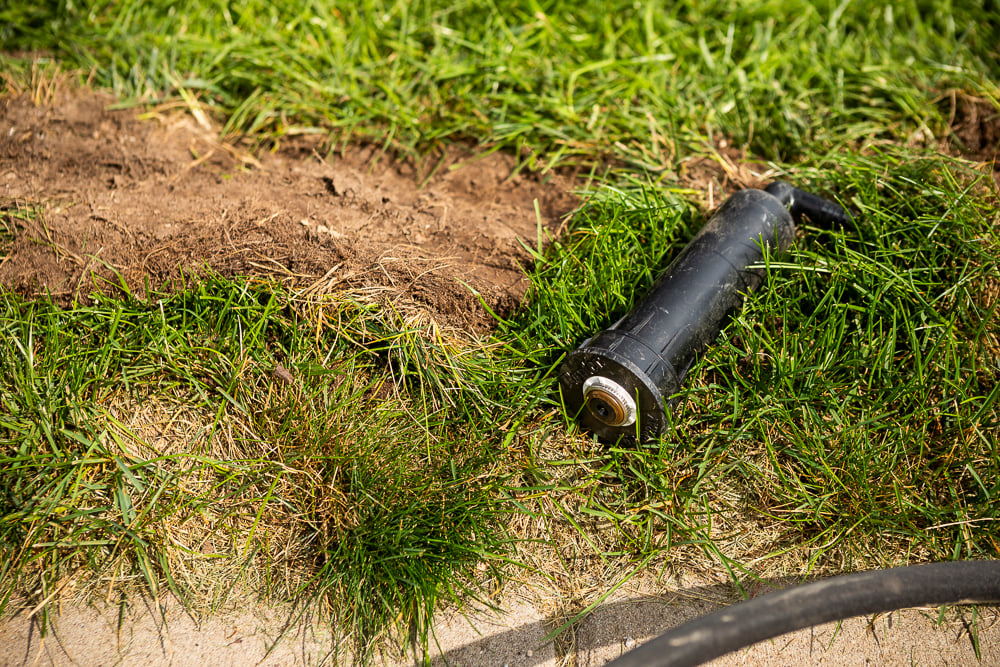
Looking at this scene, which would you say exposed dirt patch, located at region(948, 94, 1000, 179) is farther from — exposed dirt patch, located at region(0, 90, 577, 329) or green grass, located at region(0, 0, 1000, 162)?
exposed dirt patch, located at region(0, 90, 577, 329)

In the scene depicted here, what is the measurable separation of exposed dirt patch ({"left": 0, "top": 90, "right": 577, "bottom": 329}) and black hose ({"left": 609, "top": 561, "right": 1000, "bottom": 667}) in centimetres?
127

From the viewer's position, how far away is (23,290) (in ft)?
7.64

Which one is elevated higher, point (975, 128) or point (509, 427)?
point (975, 128)

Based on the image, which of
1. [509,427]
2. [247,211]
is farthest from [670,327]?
[247,211]

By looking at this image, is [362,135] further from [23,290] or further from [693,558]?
[693,558]

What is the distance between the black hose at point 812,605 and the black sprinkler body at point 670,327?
0.66m

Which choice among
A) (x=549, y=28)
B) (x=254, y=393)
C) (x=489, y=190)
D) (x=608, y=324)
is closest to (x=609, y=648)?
(x=608, y=324)

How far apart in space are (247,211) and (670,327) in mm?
1665

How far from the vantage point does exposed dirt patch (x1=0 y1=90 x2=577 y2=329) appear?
7.64 ft

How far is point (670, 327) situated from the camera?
2.02 m

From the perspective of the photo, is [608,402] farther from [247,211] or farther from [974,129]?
[974,129]

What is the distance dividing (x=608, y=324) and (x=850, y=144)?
5.11 feet

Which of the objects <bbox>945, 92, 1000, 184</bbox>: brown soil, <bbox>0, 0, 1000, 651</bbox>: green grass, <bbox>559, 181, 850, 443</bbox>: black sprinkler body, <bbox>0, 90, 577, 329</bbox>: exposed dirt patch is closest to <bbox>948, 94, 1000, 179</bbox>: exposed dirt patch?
<bbox>945, 92, 1000, 184</bbox>: brown soil

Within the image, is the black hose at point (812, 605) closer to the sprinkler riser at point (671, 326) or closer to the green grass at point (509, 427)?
the green grass at point (509, 427)
